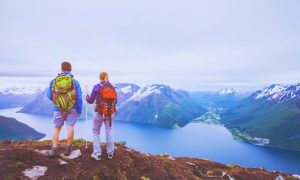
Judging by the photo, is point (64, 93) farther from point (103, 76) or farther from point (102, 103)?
point (103, 76)

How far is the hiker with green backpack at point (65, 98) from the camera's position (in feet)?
43.3

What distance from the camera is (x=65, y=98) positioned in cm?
1318

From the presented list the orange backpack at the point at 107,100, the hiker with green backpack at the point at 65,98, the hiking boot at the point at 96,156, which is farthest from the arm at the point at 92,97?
the hiking boot at the point at 96,156

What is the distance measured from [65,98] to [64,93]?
0.25m

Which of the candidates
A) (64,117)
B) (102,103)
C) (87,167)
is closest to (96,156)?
(87,167)

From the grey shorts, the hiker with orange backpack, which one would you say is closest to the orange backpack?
the hiker with orange backpack

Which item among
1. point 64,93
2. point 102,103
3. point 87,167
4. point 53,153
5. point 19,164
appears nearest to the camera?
point 19,164

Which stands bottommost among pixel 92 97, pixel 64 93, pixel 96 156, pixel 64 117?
pixel 96 156

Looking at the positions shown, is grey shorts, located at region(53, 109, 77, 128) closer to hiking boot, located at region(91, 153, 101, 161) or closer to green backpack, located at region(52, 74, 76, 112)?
green backpack, located at region(52, 74, 76, 112)

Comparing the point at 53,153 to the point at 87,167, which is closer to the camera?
the point at 87,167

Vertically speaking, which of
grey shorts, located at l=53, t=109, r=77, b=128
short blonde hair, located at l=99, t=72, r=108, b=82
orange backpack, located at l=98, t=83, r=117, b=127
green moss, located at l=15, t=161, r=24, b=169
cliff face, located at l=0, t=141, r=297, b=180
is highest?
short blonde hair, located at l=99, t=72, r=108, b=82

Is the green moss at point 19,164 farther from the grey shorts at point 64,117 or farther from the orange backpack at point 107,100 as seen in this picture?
the orange backpack at point 107,100

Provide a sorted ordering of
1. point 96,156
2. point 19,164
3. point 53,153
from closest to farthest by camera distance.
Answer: point 19,164 → point 53,153 → point 96,156

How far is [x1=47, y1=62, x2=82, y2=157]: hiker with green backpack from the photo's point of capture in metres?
13.2
